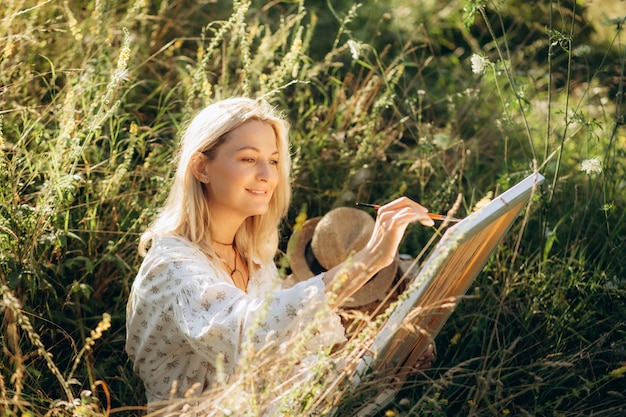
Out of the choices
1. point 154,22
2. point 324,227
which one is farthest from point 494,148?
point 154,22


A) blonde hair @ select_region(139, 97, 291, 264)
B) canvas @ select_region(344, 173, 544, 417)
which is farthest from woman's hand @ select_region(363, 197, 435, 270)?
blonde hair @ select_region(139, 97, 291, 264)

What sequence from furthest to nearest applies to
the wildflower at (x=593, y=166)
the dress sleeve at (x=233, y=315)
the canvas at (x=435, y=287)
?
1. the wildflower at (x=593, y=166)
2. the dress sleeve at (x=233, y=315)
3. the canvas at (x=435, y=287)

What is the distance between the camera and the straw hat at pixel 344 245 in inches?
149

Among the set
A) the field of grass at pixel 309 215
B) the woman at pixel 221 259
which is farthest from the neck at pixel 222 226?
the field of grass at pixel 309 215

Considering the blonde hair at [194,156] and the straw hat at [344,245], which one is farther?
the straw hat at [344,245]

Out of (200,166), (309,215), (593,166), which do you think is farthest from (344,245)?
(593,166)

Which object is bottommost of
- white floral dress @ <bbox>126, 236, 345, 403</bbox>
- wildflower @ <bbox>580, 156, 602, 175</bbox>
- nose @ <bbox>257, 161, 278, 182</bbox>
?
wildflower @ <bbox>580, 156, 602, 175</bbox>

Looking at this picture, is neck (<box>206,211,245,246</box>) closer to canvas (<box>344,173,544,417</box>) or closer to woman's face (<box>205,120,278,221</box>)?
woman's face (<box>205,120,278,221</box>)

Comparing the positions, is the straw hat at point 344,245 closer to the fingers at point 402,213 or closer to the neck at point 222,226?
the neck at point 222,226

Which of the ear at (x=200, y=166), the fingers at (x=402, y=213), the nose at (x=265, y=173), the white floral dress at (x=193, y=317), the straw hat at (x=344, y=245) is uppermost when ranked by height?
the ear at (x=200, y=166)

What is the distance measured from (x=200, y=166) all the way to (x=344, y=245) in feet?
3.41

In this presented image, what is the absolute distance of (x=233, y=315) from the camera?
2.41 metres

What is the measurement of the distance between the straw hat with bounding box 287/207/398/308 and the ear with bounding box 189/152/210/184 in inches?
35.8

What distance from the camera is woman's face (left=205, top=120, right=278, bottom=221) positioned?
9.61ft
